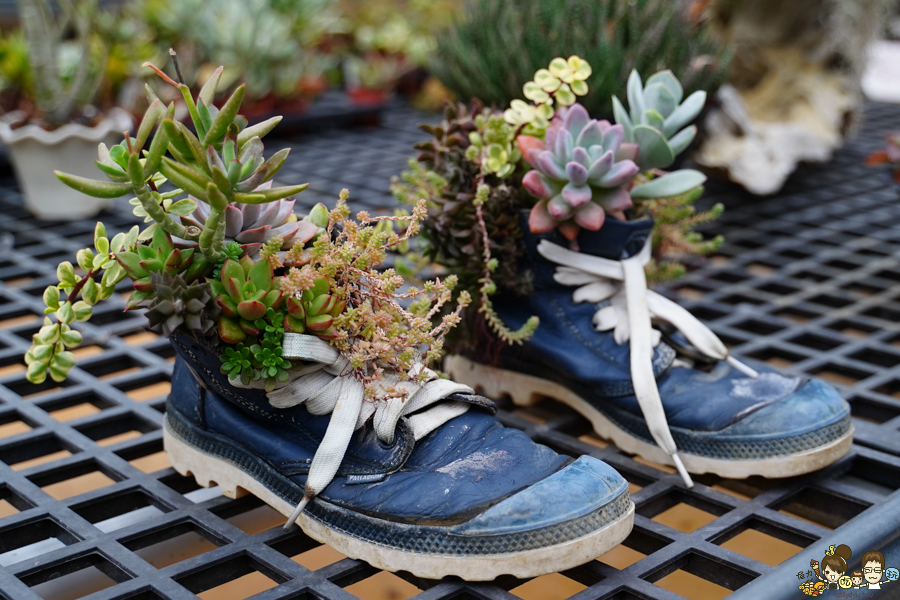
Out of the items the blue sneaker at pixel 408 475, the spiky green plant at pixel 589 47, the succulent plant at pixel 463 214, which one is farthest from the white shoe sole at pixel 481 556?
the spiky green plant at pixel 589 47

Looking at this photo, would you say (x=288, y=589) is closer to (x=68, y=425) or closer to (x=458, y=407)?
(x=458, y=407)

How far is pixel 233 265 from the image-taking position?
0.81 metres

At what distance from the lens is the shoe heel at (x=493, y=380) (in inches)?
45.1

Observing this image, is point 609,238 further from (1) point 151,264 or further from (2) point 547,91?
(1) point 151,264

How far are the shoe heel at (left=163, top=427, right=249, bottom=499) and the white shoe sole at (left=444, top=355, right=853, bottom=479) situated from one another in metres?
0.35

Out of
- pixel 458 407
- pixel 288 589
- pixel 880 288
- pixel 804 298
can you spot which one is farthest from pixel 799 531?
pixel 880 288

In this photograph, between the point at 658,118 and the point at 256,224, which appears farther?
the point at 658,118

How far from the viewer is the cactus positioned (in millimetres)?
1859

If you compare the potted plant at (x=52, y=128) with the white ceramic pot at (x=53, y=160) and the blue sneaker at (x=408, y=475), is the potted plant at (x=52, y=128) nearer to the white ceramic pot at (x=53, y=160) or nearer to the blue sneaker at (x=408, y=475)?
the white ceramic pot at (x=53, y=160)

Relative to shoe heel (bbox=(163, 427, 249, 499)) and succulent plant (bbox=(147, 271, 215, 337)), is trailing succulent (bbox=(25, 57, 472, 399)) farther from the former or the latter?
shoe heel (bbox=(163, 427, 249, 499))

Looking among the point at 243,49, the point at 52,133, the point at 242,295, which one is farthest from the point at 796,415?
the point at 243,49

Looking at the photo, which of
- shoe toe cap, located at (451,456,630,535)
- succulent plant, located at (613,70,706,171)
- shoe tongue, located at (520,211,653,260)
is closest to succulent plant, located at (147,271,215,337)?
shoe toe cap, located at (451,456,630,535)

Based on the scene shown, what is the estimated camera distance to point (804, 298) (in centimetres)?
152

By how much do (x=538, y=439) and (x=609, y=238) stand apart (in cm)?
25
